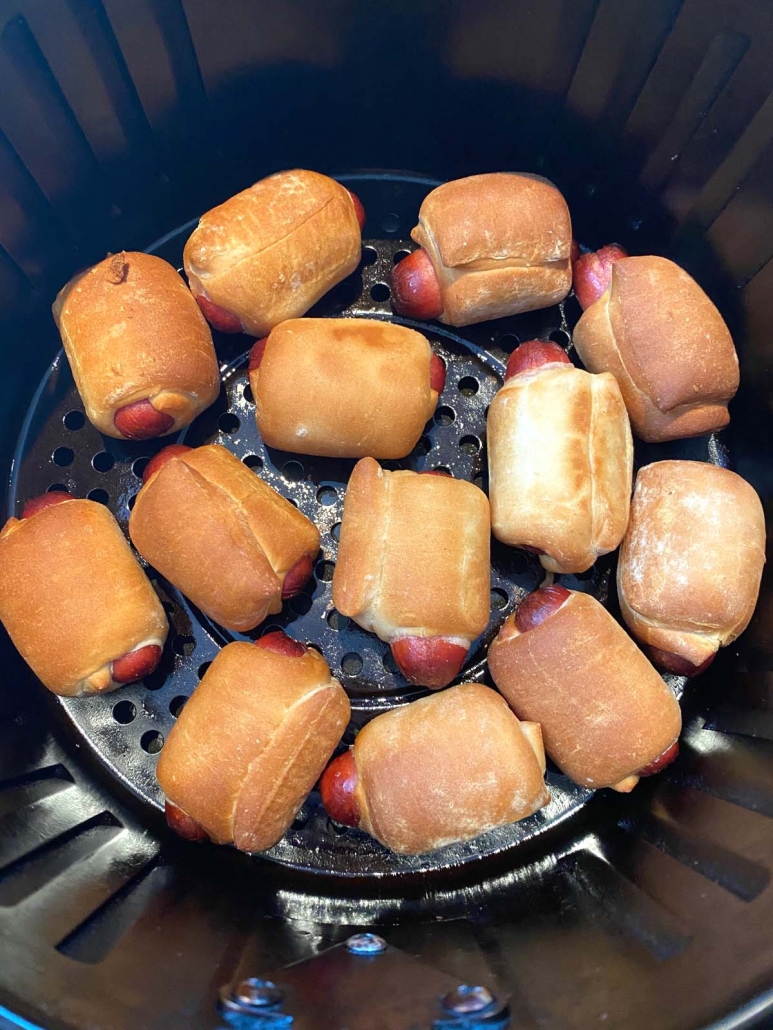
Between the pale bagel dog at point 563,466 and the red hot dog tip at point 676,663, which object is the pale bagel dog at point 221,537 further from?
the red hot dog tip at point 676,663

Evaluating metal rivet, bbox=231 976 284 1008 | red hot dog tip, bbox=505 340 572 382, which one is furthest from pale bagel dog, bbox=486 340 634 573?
metal rivet, bbox=231 976 284 1008

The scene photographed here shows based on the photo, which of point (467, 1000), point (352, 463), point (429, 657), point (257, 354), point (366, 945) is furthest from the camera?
point (352, 463)

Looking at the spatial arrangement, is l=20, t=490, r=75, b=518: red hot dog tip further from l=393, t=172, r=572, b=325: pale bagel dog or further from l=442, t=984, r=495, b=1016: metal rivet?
l=442, t=984, r=495, b=1016: metal rivet

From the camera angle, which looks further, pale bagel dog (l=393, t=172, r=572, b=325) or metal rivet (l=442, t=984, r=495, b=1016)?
pale bagel dog (l=393, t=172, r=572, b=325)

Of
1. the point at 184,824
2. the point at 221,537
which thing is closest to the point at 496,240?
the point at 221,537

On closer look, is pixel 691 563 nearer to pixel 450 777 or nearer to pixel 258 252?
pixel 450 777

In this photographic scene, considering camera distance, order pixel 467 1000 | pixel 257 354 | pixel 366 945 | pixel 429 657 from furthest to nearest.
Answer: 1. pixel 257 354
2. pixel 429 657
3. pixel 366 945
4. pixel 467 1000
